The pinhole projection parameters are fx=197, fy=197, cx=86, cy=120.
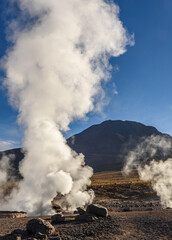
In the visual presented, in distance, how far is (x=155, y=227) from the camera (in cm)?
1631

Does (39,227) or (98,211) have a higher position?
(98,211)

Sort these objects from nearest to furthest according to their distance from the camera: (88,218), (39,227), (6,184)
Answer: (39,227) < (88,218) < (6,184)

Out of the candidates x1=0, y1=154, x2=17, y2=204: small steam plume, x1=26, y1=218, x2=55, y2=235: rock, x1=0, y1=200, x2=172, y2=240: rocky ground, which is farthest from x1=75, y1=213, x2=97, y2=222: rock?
x1=0, y1=154, x2=17, y2=204: small steam plume

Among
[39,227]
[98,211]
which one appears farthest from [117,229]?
[39,227]

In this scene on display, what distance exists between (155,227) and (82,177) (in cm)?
3417

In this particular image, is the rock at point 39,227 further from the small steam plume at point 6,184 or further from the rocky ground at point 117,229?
the small steam plume at point 6,184

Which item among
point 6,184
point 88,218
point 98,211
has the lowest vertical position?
point 88,218

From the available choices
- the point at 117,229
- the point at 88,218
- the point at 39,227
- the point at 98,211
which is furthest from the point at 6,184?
the point at 117,229

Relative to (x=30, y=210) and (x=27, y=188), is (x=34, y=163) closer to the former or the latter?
(x=27, y=188)

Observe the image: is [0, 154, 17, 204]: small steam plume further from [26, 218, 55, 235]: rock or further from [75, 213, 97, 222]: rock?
[26, 218, 55, 235]: rock

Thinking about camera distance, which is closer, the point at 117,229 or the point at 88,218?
the point at 117,229

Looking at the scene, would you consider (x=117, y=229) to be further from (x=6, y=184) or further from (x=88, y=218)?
(x=6, y=184)

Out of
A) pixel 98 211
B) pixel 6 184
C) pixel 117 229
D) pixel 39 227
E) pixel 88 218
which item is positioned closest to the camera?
pixel 39 227

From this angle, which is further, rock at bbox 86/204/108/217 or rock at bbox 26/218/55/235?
rock at bbox 86/204/108/217
